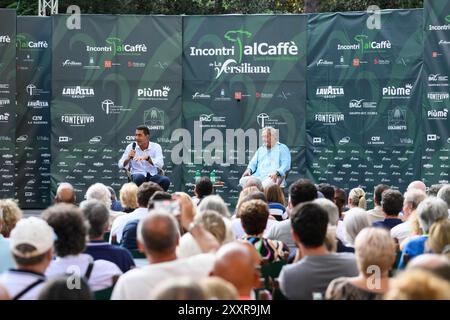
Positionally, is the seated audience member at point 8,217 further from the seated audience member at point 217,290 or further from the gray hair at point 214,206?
the seated audience member at point 217,290

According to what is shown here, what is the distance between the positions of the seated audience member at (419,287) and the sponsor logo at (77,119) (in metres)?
13.5

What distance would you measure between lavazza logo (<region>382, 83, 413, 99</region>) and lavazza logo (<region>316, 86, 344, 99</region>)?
2.44 feet

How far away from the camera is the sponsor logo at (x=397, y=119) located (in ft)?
50.4

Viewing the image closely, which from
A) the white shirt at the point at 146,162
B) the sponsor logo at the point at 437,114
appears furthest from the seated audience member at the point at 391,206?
the sponsor logo at the point at 437,114

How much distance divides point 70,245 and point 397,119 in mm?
10866

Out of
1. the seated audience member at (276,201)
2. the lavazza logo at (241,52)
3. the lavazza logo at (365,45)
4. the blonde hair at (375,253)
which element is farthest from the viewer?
the lavazza logo at (241,52)

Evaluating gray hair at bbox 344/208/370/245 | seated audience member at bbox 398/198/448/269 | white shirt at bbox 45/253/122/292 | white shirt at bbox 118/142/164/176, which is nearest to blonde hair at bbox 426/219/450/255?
seated audience member at bbox 398/198/448/269

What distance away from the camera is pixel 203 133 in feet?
52.9

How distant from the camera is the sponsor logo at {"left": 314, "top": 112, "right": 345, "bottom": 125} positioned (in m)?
15.7

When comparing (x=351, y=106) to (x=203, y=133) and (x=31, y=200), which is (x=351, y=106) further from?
(x=31, y=200)

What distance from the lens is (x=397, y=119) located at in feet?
50.5

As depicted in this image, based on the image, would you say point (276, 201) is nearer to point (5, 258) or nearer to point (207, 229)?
point (207, 229)

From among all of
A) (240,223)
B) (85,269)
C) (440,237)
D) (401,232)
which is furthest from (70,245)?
(401,232)
